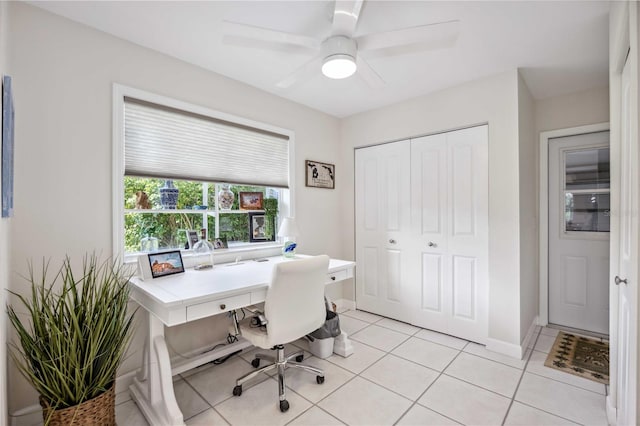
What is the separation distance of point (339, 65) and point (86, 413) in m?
2.25

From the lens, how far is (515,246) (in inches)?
98.8

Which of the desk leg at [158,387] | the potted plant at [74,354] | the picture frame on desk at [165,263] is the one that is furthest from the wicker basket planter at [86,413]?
the picture frame on desk at [165,263]

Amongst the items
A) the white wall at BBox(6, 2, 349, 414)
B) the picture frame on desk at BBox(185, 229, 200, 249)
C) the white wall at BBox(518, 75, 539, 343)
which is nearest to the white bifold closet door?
the white wall at BBox(518, 75, 539, 343)

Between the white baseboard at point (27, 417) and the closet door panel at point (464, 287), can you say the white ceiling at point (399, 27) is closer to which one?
the closet door panel at point (464, 287)

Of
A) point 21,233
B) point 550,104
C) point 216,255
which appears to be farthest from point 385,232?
point 21,233

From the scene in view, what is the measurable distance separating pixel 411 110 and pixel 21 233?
3285mm

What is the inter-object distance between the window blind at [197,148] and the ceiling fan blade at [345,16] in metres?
1.41

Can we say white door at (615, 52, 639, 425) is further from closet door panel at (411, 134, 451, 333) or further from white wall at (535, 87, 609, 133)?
white wall at (535, 87, 609, 133)

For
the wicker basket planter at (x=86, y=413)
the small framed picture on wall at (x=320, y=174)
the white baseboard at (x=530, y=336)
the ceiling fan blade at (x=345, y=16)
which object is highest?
the ceiling fan blade at (x=345, y=16)

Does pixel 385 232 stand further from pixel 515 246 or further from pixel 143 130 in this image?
pixel 143 130

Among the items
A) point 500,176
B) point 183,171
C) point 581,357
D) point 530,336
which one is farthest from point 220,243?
point 581,357

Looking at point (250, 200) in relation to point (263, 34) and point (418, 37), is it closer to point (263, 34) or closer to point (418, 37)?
point (263, 34)

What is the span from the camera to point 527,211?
2797 mm

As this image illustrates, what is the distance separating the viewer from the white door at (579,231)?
2.93 meters
